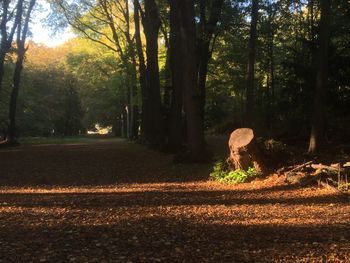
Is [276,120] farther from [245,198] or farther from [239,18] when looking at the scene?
[245,198]

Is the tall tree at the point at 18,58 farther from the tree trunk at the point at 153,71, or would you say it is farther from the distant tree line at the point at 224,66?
the tree trunk at the point at 153,71

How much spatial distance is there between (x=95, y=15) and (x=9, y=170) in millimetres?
24134

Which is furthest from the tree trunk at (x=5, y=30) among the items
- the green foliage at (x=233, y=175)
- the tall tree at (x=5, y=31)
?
the green foliage at (x=233, y=175)

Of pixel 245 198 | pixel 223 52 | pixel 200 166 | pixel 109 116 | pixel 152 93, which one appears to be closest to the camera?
pixel 245 198

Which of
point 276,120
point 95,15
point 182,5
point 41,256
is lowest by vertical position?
point 41,256

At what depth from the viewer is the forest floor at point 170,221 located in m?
5.89

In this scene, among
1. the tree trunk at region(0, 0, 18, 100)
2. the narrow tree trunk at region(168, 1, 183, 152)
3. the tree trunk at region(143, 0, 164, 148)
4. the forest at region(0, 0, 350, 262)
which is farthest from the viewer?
the tree trunk at region(0, 0, 18, 100)

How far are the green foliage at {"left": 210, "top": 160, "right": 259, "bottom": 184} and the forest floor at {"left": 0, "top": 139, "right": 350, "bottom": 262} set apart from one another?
0.37 meters

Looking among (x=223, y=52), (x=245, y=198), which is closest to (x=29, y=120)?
(x=223, y=52)

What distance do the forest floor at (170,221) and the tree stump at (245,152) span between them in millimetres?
853

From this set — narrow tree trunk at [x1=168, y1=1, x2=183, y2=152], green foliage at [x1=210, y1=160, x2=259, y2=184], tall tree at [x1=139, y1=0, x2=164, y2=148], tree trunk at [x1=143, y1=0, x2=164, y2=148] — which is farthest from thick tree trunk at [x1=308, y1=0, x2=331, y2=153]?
tree trunk at [x1=143, y1=0, x2=164, y2=148]

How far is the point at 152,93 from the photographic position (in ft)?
75.3

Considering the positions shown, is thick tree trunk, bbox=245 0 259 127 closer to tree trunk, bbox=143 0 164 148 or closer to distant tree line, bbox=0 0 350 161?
distant tree line, bbox=0 0 350 161

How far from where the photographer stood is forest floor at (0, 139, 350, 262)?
5.89 meters
